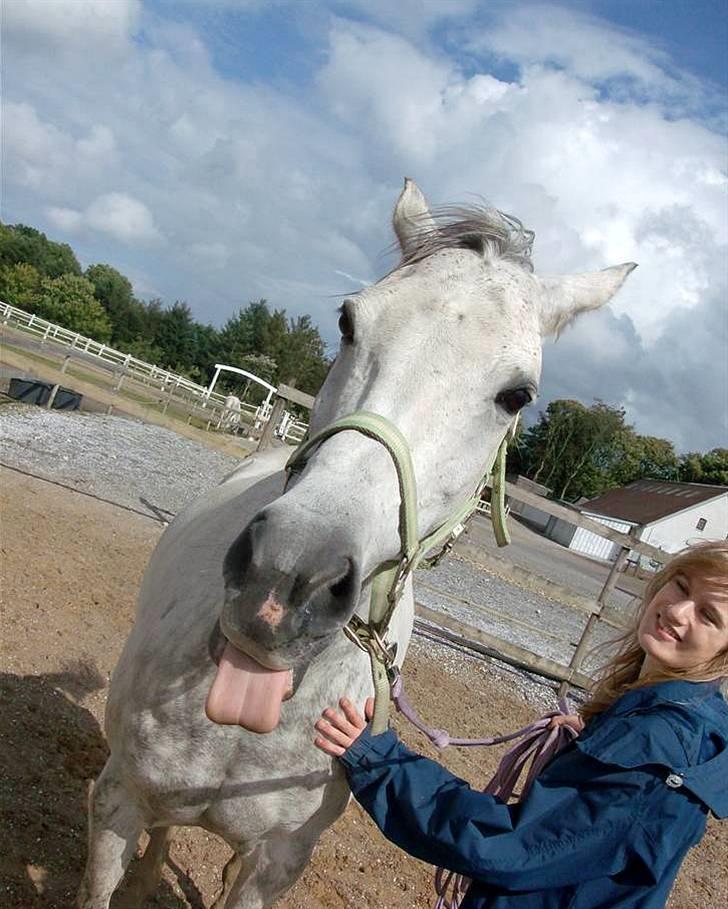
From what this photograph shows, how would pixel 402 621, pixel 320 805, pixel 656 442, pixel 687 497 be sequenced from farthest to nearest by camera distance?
pixel 656 442
pixel 687 497
pixel 402 621
pixel 320 805

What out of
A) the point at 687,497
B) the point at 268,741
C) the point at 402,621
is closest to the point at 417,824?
the point at 268,741

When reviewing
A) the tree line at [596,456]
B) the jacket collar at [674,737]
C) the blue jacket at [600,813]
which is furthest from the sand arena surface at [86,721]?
the tree line at [596,456]

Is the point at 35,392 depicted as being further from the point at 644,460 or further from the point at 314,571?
the point at 644,460

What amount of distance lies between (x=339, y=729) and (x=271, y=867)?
779mm

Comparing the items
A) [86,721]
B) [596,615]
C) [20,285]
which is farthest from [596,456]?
[86,721]

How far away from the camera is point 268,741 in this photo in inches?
91.3

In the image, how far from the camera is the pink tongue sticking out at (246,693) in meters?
1.73

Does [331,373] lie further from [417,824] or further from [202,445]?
[202,445]

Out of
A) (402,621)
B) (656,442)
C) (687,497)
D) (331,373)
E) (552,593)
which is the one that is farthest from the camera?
(656,442)

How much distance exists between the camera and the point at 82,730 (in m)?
4.22

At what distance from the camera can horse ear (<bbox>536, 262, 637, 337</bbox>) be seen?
2418 millimetres

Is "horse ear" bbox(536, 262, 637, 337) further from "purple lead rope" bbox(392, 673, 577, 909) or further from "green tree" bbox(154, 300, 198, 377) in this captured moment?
"green tree" bbox(154, 300, 198, 377)

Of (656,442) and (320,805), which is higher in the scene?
(656,442)

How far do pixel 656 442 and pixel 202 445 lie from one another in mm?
64389
